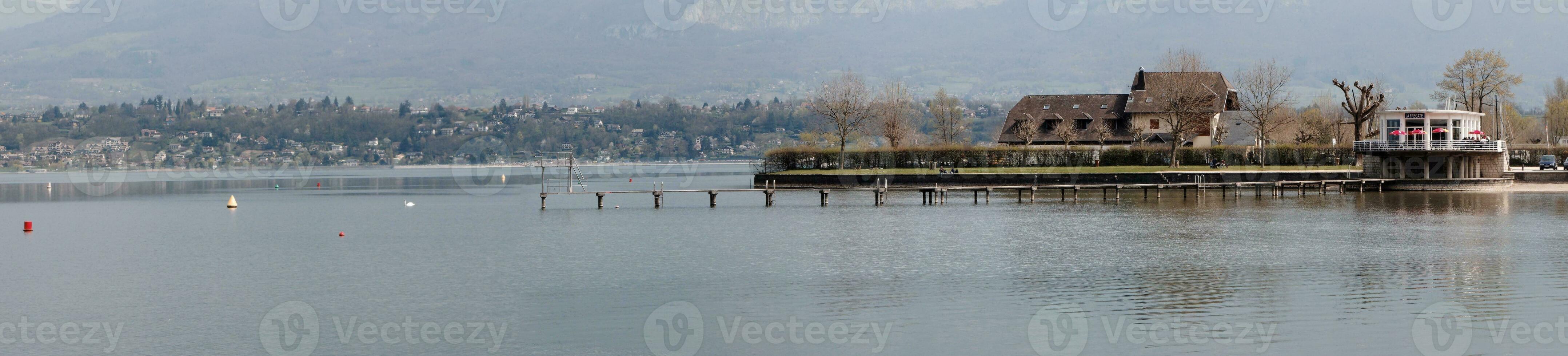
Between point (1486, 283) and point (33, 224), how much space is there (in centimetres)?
Answer: 4862

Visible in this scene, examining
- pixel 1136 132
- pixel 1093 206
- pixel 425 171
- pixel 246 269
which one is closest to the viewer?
pixel 246 269

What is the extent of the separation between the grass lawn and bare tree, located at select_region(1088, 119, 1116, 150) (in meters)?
8.13

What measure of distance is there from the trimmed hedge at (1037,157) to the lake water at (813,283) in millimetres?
21630

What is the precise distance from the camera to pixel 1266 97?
7994cm

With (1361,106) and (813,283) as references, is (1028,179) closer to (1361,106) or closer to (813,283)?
(1361,106)

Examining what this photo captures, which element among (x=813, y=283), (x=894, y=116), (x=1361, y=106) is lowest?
(x=813, y=283)

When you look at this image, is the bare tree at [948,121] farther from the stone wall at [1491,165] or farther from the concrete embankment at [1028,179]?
the stone wall at [1491,165]

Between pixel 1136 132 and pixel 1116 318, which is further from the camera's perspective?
pixel 1136 132

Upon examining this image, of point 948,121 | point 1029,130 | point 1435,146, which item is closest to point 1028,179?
point 1029,130

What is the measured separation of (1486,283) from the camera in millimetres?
22297

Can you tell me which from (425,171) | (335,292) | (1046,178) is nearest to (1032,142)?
(1046,178)

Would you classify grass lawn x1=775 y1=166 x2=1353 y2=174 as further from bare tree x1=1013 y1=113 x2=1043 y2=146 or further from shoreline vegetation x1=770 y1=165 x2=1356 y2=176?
bare tree x1=1013 y1=113 x2=1043 y2=146

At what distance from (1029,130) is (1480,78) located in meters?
27.9

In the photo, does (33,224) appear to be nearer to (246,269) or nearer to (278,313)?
(246,269)
